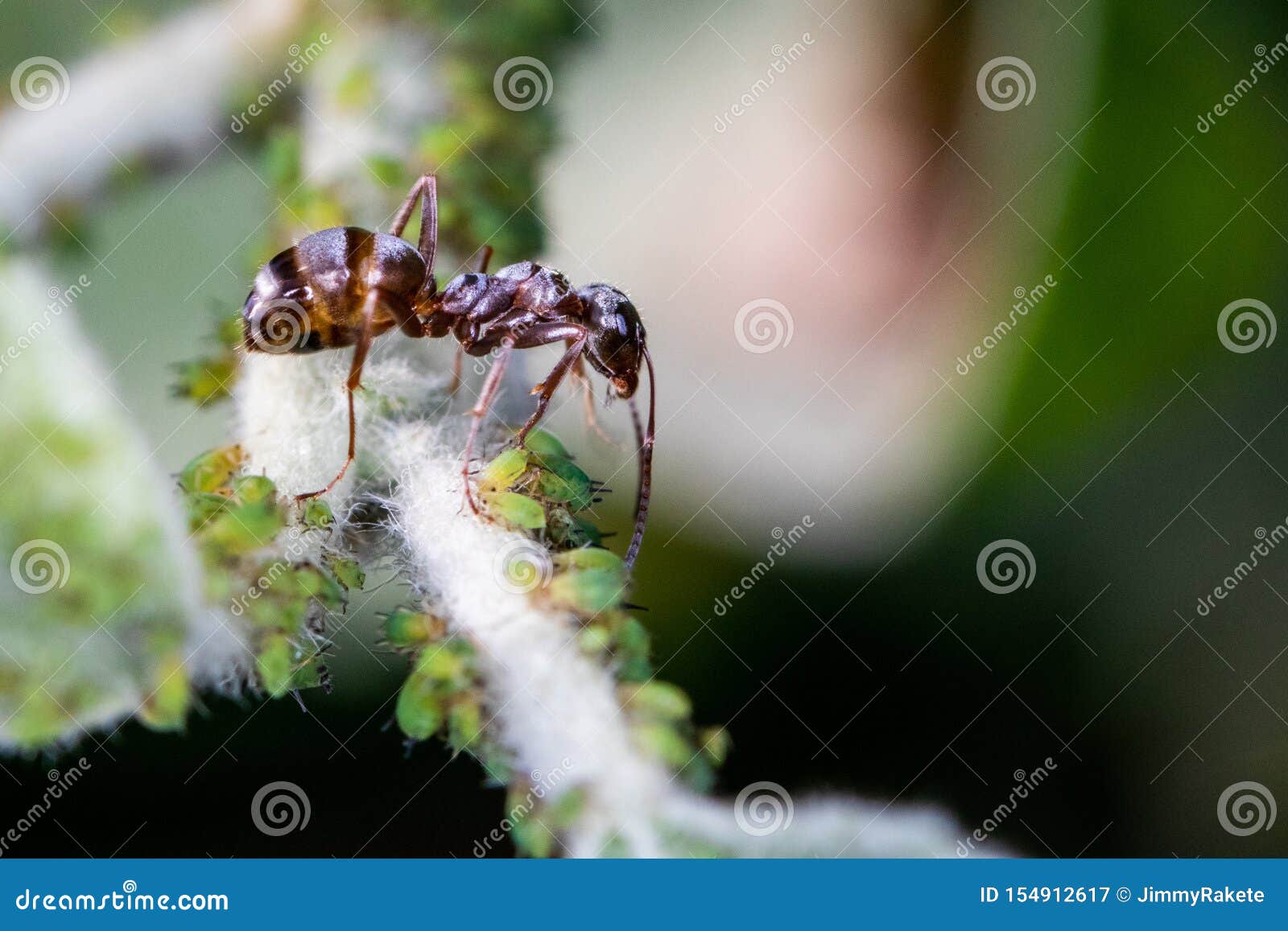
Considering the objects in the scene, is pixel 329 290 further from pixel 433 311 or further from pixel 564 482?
pixel 564 482

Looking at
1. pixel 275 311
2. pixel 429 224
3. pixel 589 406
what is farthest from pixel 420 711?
pixel 589 406

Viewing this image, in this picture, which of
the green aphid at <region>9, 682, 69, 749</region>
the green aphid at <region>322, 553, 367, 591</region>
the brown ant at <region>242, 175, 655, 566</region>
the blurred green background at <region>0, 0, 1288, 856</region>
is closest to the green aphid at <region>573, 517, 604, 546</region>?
the brown ant at <region>242, 175, 655, 566</region>

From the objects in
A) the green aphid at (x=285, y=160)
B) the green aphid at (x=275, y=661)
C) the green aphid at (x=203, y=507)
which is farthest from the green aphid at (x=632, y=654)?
the green aphid at (x=285, y=160)

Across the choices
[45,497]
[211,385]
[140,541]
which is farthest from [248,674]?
[211,385]

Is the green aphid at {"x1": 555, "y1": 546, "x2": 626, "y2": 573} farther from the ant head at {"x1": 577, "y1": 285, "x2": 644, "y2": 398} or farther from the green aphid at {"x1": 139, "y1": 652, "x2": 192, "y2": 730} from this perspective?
the ant head at {"x1": 577, "y1": 285, "x2": 644, "y2": 398}

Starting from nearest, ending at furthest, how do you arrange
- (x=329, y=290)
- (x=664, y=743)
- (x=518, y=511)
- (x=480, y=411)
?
(x=664, y=743) → (x=518, y=511) → (x=480, y=411) → (x=329, y=290)

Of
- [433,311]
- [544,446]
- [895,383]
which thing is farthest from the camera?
[895,383]

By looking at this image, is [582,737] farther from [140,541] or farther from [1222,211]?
[1222,211]
